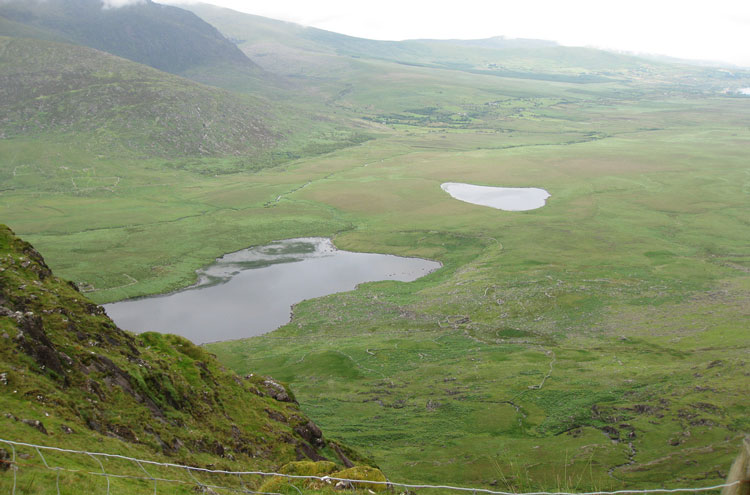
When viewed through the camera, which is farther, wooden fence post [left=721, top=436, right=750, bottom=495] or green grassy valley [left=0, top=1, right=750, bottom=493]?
green grassy valley [left=0, top=1, right=750, bottom=493]

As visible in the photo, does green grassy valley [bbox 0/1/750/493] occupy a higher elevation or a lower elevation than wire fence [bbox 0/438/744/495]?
lower

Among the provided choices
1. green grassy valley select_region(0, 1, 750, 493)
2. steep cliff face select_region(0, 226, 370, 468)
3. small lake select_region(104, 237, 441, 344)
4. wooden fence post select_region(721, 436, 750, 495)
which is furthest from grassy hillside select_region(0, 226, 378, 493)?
small lake select_region(104, 237, 441, 344)

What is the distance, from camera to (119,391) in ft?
86.5

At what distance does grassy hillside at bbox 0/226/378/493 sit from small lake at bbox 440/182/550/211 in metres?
106

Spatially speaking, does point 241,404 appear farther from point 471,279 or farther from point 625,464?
point 471,279

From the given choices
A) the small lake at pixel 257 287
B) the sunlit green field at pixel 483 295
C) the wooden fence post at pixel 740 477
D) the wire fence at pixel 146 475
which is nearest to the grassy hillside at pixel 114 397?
the wire fence at pixel 146 475

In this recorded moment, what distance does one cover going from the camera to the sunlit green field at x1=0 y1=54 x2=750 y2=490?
42.5 m

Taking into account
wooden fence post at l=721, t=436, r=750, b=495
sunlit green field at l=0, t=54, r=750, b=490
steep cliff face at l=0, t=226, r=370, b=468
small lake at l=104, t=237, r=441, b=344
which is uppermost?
wooden fence post at l=721, t=436, r=750, b=495

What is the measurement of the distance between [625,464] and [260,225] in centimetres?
9395

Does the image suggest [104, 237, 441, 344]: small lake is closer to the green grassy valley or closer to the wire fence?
the green grassy valley

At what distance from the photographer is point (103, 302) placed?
82062 millimetres

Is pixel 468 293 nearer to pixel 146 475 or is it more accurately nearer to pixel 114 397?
pixel 114 397

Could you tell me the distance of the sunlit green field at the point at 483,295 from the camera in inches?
1674

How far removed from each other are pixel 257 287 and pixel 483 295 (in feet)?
114
